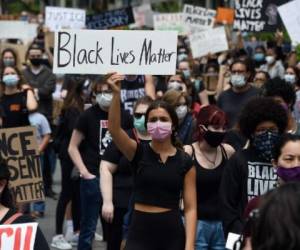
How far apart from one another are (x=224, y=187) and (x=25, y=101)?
17.6 ft

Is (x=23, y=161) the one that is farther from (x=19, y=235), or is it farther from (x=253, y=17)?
(x=253, y=17)

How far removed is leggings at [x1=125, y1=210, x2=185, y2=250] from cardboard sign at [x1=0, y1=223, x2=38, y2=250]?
1170 millimetres

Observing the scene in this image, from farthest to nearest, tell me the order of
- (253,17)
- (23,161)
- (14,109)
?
(253,17)
(14,109)
(23,161)

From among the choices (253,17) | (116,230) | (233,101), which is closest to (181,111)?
(233,101)

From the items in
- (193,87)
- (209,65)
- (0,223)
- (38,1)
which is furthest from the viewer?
(38,1)

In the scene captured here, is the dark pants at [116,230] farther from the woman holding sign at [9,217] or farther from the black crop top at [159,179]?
the woman holding sign at [9,217]

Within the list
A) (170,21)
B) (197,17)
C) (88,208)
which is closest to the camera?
(88,208)

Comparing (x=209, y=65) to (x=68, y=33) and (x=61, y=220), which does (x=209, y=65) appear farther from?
(x=68, y=33)

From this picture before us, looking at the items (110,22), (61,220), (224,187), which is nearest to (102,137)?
(61,220)

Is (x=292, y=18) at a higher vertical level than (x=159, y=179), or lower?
higher

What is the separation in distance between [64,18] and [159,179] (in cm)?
1603

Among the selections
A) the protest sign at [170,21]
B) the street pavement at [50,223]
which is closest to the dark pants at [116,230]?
the street pavement at [50,223]

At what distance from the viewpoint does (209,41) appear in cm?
1817

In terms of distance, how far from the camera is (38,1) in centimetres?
5697
